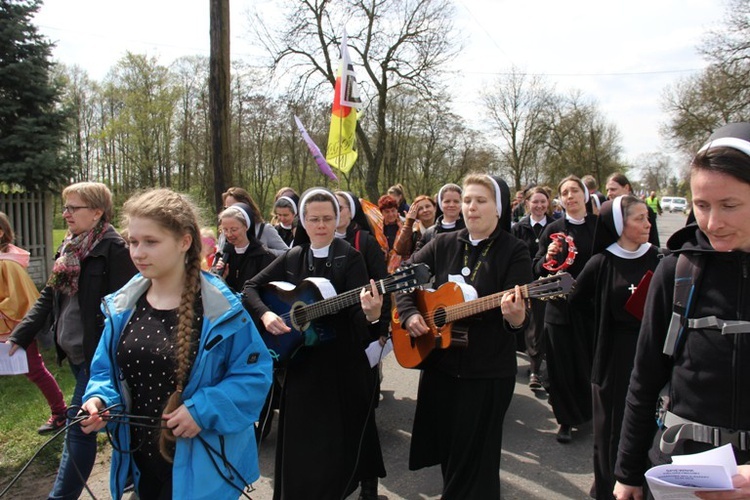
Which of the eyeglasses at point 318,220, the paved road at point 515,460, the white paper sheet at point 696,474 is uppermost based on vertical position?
the eyeglasses at point 318,220

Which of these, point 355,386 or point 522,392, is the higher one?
point 355,386

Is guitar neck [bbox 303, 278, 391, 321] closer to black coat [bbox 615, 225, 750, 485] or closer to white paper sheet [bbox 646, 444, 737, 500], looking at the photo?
black coat [bbox 615, 225, 750, 485]

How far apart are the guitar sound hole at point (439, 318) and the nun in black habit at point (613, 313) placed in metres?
1.14

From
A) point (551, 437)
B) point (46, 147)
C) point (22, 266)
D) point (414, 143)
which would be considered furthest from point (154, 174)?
point (551, 437)

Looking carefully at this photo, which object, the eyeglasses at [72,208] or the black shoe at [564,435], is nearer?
the eyeglasses at [72,208]

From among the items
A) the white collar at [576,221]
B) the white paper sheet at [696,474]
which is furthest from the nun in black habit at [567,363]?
the white paper sheet at [696,474]

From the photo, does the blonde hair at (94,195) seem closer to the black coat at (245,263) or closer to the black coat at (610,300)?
the black coat at (245,263)

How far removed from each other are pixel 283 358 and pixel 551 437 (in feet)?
9.34

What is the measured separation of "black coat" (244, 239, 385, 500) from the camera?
3348 mm

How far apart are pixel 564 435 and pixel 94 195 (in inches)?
172

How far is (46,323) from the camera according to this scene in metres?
4.08

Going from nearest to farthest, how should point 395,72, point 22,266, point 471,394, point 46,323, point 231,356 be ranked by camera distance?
point 231,356 → point 471,394 → point 46,323 → point 22,266 → point 395,72

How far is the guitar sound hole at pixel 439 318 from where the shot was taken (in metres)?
3.24

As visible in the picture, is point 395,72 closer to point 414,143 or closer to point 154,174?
point 414,143
